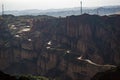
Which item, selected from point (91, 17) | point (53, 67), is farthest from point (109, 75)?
point (91, 17)

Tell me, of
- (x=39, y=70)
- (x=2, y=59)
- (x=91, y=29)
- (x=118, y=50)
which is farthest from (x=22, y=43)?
(x=118, y=50)

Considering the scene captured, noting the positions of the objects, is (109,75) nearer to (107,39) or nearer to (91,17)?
(107,39)

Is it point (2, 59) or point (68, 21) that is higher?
point (68, 21)

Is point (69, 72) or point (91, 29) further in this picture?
point (91, 29)

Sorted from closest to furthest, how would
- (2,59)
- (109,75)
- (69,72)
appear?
(109,75), (69,72), (2,59)

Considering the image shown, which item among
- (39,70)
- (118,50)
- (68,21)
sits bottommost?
(39,70)

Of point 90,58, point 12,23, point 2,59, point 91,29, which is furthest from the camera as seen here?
point 12,23
